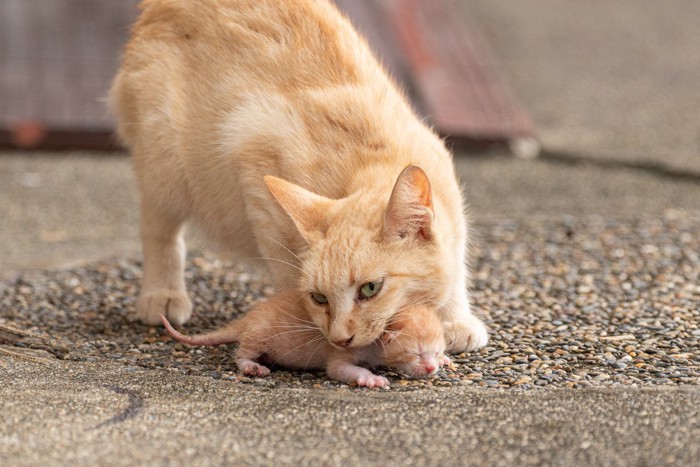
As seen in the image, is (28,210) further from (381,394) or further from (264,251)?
(381,394)

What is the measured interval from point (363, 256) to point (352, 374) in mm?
465

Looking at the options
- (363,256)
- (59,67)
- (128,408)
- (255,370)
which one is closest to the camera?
(128,408)

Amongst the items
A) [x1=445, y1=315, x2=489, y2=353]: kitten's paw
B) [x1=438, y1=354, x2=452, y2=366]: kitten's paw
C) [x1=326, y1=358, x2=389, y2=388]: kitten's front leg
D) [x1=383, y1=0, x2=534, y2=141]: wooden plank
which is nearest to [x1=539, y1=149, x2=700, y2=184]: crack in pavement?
[x1=383, y1=0, x2=534, y2=141]: wooden plank

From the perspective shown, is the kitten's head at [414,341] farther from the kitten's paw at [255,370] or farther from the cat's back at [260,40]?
the cat's back at [260,40]

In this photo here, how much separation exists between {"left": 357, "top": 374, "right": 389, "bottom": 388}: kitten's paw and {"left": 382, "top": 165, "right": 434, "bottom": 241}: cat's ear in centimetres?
52

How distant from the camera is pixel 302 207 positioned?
350 cm

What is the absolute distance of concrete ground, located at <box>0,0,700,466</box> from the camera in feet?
9.47

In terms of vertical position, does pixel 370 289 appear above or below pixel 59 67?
above

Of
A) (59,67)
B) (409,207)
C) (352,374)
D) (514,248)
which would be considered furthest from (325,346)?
(59,67)

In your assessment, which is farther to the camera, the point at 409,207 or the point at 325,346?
the point at 325,346

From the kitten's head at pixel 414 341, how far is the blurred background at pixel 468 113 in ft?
8.44

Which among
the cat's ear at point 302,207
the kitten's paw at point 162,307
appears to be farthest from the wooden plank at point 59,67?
the cat's ear at point 302,207

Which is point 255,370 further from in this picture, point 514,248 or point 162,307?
point 514,248

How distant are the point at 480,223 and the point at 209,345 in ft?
8.29
